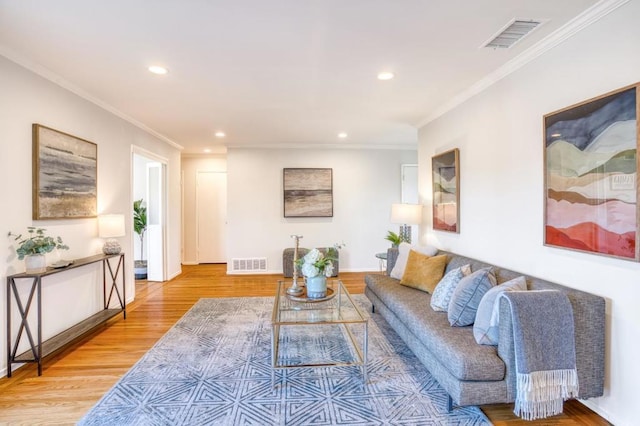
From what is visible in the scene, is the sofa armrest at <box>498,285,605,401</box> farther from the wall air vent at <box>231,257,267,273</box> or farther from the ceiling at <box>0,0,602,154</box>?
the wall air vent at <box>231,257,267,273</box>

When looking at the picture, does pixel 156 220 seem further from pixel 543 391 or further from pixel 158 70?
pixel 543 391

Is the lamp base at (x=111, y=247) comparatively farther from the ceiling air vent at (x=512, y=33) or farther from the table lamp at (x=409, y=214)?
the ceiling air vent at (x=512, y=33)

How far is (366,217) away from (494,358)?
463 cm

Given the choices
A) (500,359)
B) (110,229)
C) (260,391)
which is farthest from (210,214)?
(500,359)

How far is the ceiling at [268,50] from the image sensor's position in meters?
1.95

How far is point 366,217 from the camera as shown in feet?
21.1

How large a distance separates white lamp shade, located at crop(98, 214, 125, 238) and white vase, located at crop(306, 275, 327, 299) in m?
2.35

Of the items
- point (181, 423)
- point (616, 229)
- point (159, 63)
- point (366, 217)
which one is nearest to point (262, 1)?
point (159, 63)

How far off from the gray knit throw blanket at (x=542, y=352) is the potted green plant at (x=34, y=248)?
3.49 m

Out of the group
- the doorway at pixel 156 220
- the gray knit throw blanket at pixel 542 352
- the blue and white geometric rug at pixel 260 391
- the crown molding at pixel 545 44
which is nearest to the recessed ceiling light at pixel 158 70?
the blue and white geometric rug at pixel 260 391

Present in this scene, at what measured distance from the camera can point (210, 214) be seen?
7.35m

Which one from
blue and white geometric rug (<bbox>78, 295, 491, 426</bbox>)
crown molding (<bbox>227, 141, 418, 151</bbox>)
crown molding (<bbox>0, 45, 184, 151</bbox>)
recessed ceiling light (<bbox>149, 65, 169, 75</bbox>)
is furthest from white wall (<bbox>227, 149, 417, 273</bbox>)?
recessed ceiling light (<bbox>149, 65, 169, 75</bbox>)

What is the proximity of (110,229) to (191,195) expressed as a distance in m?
3.81

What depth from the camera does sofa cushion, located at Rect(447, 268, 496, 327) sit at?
2305 mm
